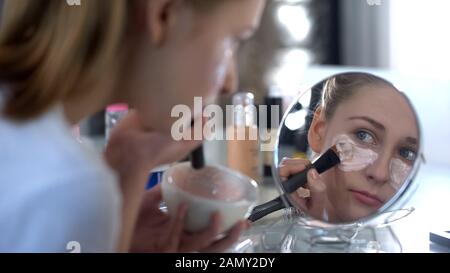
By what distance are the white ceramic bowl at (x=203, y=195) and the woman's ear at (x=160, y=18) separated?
136 mm

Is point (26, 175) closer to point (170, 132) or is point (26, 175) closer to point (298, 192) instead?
point (170, 132)

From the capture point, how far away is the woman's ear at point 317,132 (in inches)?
27.3

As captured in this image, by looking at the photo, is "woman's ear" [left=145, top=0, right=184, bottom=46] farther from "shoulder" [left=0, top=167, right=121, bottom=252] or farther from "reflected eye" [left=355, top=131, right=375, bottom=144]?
"reflected eye" [left=355, top=131, right=375, bottom=144]

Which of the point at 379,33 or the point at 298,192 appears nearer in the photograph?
the point at 298,192

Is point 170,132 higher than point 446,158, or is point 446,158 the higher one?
point 170,132

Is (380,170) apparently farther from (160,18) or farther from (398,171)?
(160,18)

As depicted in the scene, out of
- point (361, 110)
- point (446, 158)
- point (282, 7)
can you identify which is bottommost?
point (446, 158)

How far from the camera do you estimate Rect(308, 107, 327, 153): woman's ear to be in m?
0.69

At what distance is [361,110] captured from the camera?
0.70 meters

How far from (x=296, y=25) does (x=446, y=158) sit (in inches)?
12.7

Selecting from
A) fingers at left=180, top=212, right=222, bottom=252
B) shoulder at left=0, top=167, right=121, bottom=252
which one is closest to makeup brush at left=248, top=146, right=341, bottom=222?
fingers at left=180, top=212, right=222, bottom=252
